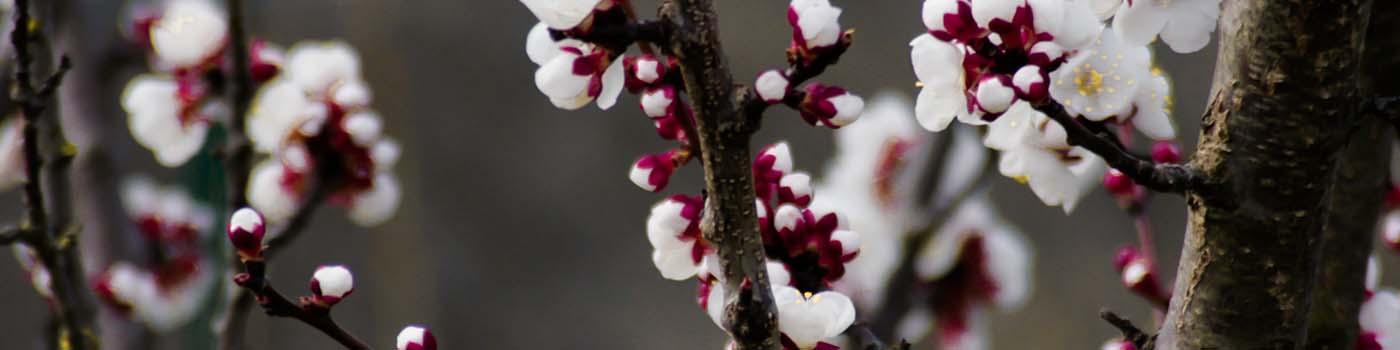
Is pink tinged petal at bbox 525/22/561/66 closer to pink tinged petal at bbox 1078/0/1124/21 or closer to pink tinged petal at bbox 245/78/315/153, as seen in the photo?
pink tinged petal at bbox 1078/0/1124/21

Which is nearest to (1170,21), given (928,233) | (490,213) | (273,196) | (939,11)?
(939,11)

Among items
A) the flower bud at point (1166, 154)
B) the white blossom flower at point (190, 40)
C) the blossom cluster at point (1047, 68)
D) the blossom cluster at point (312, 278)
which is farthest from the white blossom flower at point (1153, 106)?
the white blossom flower at point (190, 40)

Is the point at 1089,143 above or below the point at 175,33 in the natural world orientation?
below

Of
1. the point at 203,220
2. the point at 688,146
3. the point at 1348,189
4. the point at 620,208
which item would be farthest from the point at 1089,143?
the point at 620,208

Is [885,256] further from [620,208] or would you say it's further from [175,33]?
[620,208]

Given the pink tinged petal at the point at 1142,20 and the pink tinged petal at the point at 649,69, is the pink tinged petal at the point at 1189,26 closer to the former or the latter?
the pink tinged petal at the point at 1142,20

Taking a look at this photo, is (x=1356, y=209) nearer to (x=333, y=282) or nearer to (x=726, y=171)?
(x=726, y=171)

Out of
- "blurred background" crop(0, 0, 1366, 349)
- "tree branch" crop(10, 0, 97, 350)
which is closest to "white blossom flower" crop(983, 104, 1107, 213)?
"tree branch" crop(10, 0, 97, 350)
